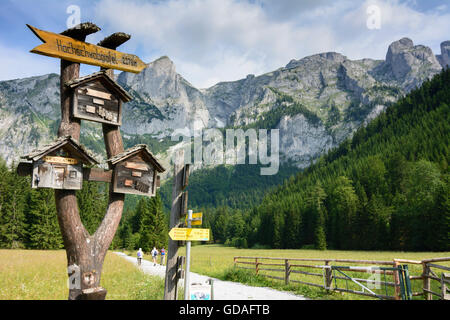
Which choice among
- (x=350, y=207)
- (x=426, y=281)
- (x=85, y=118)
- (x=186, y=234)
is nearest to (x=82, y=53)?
(x=85, y=118)

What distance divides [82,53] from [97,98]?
103 centimetres

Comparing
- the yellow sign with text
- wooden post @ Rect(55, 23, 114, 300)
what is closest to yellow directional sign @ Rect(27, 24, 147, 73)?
wooden post @ Rect(55, 23, 114, 300)

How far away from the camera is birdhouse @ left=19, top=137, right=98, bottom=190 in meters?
5.85

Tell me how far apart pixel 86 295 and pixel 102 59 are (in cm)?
500

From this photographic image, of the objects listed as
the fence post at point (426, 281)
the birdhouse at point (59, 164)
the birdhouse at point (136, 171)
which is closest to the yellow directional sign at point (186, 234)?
the birdhouse at point (136, 171)

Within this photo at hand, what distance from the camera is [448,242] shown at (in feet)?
155

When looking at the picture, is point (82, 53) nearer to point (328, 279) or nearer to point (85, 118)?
point (85, 118)

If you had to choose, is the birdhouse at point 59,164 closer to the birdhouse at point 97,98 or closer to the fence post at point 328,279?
the birdhouse at point 97,98

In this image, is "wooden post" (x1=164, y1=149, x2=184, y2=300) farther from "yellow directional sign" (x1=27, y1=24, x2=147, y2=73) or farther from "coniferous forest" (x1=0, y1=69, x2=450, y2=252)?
"coniferous forest" (x1=0, y1=69, x2=450, y2=252)

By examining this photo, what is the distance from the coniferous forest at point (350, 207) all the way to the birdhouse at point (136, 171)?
47277mm

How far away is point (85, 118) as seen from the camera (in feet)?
21.2

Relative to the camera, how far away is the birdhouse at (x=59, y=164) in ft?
19.2
